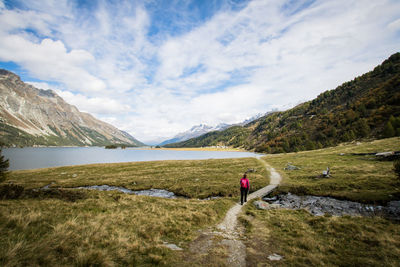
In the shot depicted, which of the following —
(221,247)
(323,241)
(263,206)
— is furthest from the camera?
(263,206)

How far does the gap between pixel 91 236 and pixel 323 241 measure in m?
12.8

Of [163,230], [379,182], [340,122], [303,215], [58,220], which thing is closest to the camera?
[58,220]

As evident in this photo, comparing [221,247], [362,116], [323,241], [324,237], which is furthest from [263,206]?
[362,116]

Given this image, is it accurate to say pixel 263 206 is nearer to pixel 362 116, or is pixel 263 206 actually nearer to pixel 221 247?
pixel 221 247

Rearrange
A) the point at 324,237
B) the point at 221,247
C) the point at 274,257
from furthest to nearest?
1. the point at 324,237
2. the point at 221,247
3. the point at 274,257

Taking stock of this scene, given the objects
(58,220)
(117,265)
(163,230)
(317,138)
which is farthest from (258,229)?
(317,138)

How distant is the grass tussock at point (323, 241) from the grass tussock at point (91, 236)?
4019mm

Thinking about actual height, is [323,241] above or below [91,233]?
below

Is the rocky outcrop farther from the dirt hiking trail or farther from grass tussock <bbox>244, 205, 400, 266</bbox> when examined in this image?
the dirt hiking trail

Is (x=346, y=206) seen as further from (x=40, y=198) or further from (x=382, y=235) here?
(x=40, y=198)

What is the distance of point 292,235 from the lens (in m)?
11.6

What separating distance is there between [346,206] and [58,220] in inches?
901

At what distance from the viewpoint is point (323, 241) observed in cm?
1050

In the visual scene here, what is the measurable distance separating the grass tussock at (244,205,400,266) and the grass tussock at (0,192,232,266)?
4.02 meters
